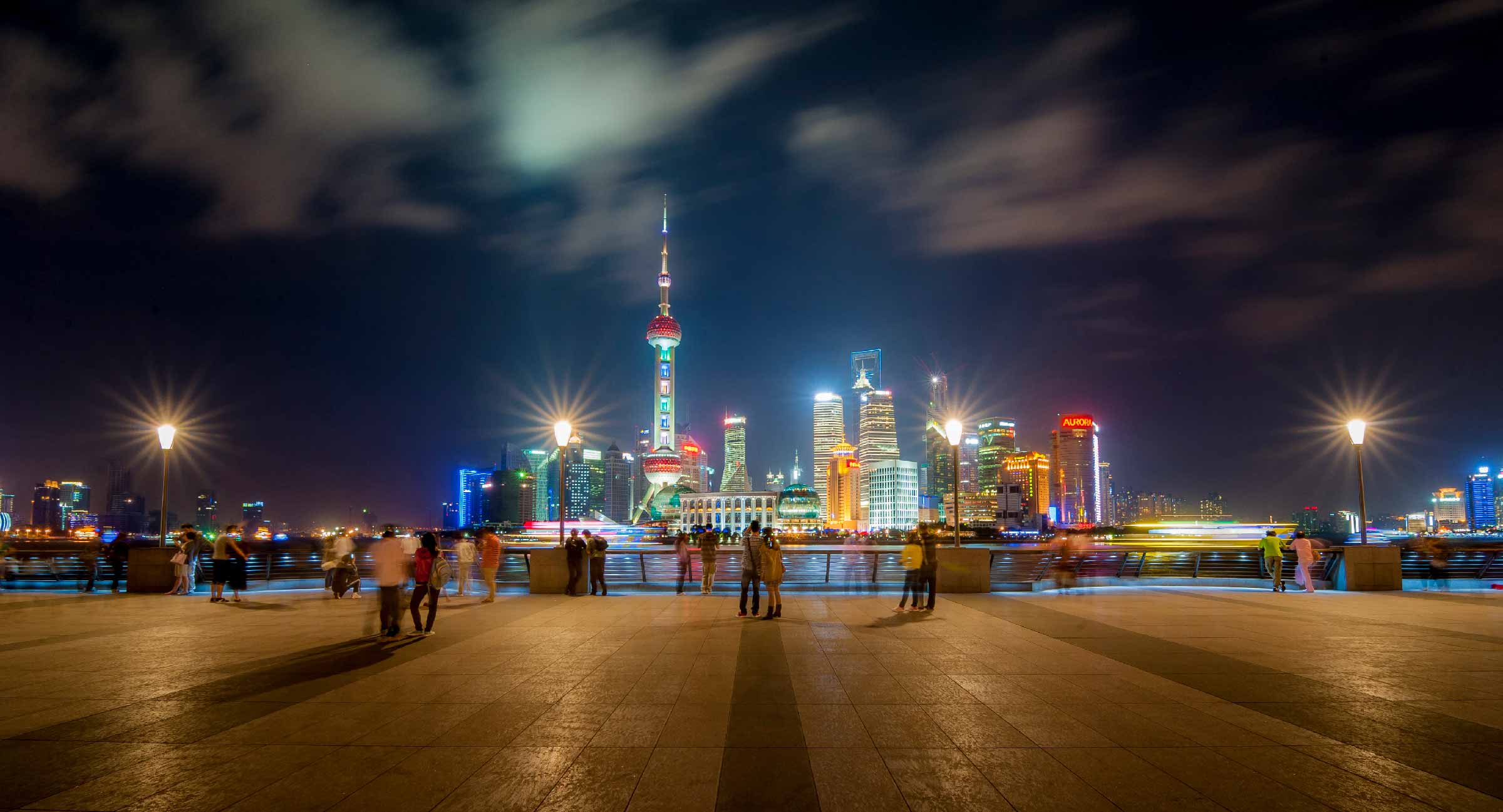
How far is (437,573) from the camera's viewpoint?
13.6 metres

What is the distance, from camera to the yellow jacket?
54.9 feet

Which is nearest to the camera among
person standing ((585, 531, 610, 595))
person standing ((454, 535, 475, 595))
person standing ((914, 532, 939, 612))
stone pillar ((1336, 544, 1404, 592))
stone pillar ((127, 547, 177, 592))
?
person standing ((914, 532, 939, 612))

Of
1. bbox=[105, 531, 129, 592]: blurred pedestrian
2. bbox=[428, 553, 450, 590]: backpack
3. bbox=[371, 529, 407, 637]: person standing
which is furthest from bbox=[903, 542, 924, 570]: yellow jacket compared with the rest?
bbox=[105, 531, 129, 592]: blurred pedestrian

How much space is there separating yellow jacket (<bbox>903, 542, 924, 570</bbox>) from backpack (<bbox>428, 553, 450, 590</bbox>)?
358 inches

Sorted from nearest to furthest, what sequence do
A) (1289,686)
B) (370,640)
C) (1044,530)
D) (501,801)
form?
(501,801) → (1289,686) → (370,640) → (1044,530)

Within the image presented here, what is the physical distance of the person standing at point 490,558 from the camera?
60.3 feet

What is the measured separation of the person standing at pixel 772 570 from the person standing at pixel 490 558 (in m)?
6.73

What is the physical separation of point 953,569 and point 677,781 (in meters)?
15.8

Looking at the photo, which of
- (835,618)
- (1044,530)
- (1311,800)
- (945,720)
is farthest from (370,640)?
(1044,530)

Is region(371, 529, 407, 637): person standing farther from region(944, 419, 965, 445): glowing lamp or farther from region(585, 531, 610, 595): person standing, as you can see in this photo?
region(944, 419, 965, 445): glowing lamp

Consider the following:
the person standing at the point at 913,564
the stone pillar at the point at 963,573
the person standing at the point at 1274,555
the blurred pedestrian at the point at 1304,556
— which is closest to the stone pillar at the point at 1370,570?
the blurred pedestrian at the point at 1304,556

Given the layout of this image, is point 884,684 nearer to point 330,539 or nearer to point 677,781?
point 677,781

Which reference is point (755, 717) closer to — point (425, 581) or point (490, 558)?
point (425, 581)

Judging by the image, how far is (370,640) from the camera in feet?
41.4
